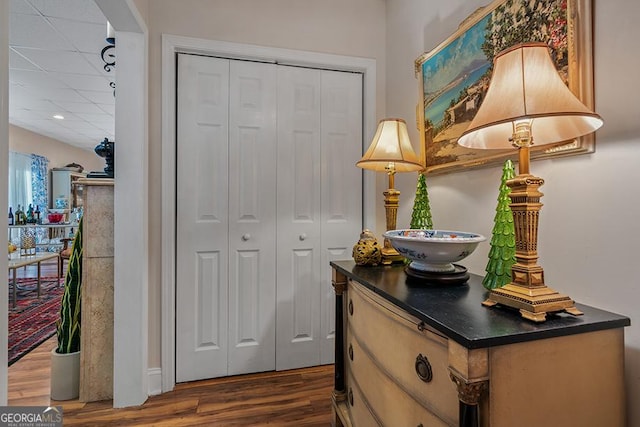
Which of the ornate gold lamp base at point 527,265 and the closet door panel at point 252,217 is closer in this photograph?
the ornate gold lamp base at point 527,265

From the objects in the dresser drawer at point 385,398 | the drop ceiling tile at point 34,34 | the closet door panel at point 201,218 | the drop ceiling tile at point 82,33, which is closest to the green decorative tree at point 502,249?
the dresser drawer at point 385,398

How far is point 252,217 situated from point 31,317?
291 centimetres

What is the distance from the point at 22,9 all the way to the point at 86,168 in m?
7.12

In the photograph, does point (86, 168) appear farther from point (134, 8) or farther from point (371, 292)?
point (371, 292)

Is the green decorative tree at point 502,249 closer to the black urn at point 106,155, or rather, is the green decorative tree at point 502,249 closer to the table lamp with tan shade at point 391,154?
the table lamp with tan shade at point 391,154

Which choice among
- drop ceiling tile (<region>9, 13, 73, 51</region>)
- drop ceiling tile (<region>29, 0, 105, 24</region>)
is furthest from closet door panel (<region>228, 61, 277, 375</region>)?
drop ceiling tile (<region>9, 13, 73, 51</region>)

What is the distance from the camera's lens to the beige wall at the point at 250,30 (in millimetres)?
1880

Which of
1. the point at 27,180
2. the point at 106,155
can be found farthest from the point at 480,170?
the point at 27,180

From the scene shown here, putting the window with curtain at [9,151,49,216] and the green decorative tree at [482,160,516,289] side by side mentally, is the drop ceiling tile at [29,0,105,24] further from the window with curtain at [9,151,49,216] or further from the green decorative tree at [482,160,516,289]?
the window with curtain at [9,151,49,216]

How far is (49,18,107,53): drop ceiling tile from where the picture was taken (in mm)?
2375

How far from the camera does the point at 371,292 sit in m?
1.11

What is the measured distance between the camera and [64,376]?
180cm

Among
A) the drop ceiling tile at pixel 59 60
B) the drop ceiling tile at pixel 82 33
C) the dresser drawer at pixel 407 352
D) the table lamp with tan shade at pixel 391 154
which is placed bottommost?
the dresser drawer at pixel 407 352

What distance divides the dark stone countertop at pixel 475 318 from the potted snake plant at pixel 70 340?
1.82 metres
